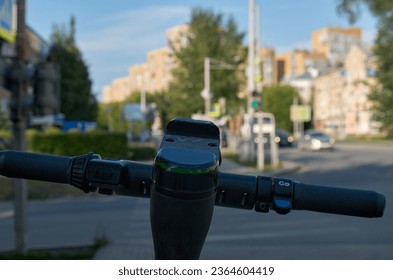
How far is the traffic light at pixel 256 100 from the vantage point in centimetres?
2579

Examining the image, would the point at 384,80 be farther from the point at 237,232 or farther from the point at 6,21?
the point at 237,232

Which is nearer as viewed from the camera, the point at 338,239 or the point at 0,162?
the point at 0,162

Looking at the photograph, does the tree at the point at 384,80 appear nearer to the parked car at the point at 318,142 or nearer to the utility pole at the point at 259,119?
the parked car at the point at 318,142

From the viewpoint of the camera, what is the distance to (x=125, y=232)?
9859 millimetres

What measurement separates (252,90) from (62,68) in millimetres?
36882

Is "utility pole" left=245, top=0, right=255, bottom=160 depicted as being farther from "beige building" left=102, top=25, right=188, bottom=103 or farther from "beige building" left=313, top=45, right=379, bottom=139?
"beige building" left=313, top=45, right=379, bottom=139

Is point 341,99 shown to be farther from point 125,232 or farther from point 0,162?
point 0,162

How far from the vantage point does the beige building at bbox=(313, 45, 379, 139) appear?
296ft

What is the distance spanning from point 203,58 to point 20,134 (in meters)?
40.9

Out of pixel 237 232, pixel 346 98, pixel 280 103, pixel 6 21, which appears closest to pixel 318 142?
pixel 6 21

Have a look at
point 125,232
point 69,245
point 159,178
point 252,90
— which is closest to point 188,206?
point 159,178

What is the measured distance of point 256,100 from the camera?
25.9m

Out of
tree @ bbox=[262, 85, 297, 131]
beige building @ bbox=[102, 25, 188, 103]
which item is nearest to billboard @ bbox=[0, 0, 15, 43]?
beige building @ bbox=[102, 25, 188, 103]

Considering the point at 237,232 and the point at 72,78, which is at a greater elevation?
the point at 72,78
